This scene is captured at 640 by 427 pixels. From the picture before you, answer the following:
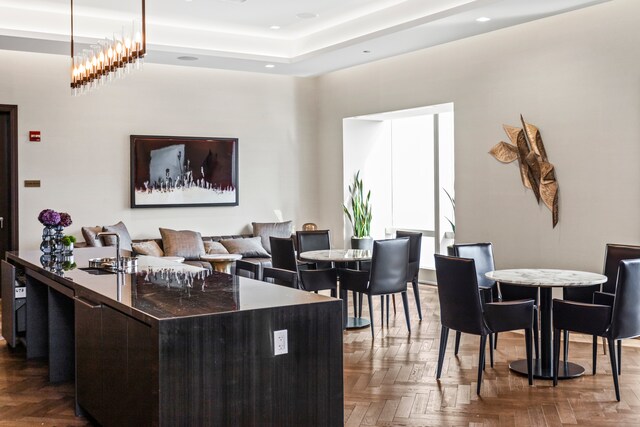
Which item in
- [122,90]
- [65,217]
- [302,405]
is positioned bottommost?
[302,405]

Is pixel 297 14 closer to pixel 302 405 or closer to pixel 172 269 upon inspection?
pixel 172 269

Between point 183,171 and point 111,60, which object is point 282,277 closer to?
point 111,60

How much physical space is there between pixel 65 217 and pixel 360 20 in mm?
4338

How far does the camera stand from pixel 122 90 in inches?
363

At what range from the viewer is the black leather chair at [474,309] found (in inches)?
188

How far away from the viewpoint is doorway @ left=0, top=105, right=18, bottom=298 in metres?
8.58

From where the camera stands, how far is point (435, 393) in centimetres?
473

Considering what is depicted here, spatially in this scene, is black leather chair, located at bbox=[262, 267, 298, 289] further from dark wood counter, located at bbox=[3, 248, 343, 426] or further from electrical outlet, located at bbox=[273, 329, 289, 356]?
electrical outlet, located at bbox=[273, 329, 289, 356]

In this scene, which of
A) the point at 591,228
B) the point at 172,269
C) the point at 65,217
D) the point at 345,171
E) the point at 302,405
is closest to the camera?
the point at 302,405

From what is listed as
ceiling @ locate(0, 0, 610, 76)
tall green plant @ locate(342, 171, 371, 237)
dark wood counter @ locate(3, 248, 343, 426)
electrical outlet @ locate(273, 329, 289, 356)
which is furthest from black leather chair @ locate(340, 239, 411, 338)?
tall green plant @ locate(342, 171, 371, 237)

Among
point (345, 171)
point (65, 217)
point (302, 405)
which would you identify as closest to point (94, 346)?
point (302, 405)

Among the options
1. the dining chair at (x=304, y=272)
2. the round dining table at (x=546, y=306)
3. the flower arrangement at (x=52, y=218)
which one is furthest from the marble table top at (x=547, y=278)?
the flower arrangement at (x=52, y=218)

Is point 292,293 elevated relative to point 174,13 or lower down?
lower down

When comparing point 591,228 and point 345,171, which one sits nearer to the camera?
point 591,228
